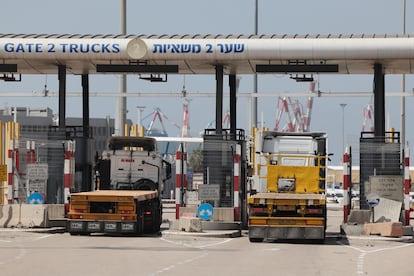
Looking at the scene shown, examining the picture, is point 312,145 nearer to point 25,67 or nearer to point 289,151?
point 289,151

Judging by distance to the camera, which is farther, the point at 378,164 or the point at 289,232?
the point at 378,164

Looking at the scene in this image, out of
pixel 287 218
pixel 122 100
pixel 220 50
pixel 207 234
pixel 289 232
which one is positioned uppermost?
pixel 220 50

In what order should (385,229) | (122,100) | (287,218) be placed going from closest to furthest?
(287,218)
(385,229)
(122,100)

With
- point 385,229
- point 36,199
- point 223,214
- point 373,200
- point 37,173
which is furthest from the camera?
point 37,173

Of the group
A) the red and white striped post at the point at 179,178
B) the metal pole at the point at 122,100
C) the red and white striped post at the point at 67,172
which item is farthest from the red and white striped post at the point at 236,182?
the metal pole at the point at 122,100

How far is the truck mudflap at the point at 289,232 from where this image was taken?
31516 mm

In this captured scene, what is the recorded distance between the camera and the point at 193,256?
25.7 m

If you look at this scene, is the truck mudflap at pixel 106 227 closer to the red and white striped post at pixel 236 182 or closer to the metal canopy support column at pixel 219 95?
the red and white striped post at pixel 236 182

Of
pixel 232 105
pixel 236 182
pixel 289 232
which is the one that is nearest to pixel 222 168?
pixel 236 182

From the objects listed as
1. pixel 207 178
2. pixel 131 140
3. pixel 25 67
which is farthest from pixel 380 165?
pixel 25 67

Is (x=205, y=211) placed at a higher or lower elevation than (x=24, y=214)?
higher

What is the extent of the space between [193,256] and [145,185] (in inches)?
527

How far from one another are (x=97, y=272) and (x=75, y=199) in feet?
42.0

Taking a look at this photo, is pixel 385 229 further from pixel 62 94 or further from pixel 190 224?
pixel 62 94
